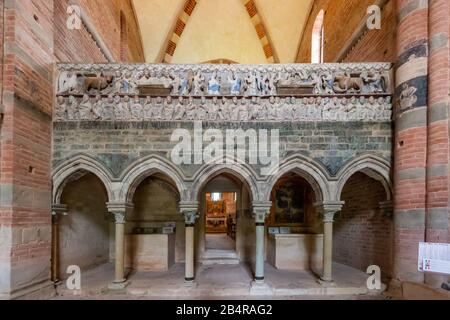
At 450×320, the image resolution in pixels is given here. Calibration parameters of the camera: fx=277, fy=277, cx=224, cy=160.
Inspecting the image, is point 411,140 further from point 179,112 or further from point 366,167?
point 179,112

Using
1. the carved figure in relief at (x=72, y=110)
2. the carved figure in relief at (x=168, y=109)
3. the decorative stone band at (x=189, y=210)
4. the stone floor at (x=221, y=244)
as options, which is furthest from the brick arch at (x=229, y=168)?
the stone floor at (x=221, y=244)

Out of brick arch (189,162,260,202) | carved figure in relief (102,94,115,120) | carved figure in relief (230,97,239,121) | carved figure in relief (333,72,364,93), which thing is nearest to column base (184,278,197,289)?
brick arch (189,162,260,202)

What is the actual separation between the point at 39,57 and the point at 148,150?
290 cm

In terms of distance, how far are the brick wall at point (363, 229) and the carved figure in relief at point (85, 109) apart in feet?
24.1

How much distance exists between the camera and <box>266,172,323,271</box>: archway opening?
26.1ft

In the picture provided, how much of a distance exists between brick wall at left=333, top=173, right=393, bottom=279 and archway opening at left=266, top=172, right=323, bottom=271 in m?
0.82

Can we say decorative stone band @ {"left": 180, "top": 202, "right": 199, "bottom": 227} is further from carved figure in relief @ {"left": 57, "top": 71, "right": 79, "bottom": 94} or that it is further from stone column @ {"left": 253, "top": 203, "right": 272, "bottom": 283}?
carved figure in relief @ {"left": 57, "top": 71, "right": 79, "bottom": 94}

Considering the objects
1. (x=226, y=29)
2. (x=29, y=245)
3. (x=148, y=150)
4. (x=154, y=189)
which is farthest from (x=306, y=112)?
(x=226, y=29)

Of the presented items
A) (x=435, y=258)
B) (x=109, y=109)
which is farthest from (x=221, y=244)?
(x=435, y=258)

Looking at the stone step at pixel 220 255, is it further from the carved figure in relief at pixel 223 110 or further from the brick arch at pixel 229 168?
the carved figure in relief at pixel 223 110

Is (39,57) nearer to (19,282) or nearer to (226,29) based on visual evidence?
(19,282)

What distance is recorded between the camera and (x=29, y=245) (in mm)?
5398

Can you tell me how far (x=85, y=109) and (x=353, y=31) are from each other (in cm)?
773

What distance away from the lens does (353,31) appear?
8.22 metres
